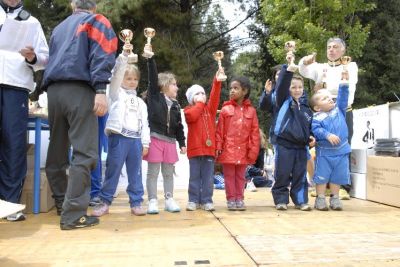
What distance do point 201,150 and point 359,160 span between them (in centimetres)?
217

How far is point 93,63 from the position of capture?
10.9 feet

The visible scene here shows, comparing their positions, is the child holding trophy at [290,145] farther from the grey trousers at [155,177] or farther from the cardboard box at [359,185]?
the cardboard box at [359,185]

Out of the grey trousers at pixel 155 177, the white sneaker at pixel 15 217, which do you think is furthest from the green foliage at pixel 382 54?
the white sneaker at pixel 15 217

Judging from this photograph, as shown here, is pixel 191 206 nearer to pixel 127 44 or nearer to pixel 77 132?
pixel 77 132

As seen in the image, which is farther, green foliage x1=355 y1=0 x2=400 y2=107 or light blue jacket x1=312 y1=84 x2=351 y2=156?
green foliage x1=355 y1=0 x2=400 y2=107

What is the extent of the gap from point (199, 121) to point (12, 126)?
1715mm

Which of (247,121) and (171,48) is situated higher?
(171,48)

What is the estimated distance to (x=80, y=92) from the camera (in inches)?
134

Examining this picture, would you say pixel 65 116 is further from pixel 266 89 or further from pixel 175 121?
pixel 266 89

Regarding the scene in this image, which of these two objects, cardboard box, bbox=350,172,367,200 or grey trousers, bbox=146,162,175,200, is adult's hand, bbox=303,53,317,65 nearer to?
cardboard box, bbox=350,172,367,200

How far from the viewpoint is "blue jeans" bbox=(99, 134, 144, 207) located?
13.1 feet

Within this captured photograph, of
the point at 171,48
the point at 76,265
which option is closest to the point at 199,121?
the point at 76,265

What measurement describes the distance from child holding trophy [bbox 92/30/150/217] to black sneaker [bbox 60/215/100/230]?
1.52 ft

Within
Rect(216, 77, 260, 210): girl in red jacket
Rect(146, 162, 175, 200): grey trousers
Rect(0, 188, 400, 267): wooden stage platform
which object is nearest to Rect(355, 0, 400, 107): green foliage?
Rect(216, 77, 260, 210): girl in red jacket
